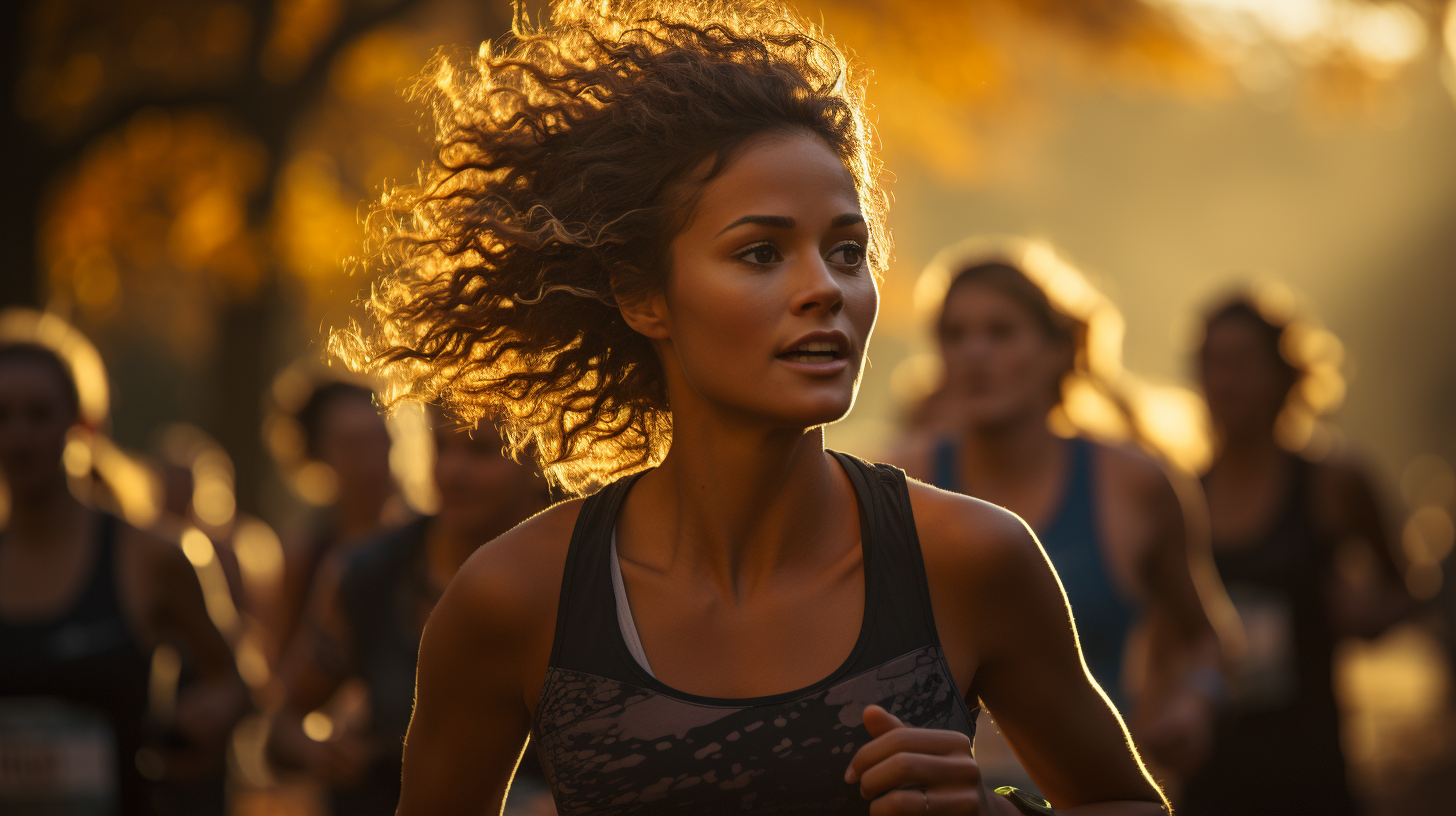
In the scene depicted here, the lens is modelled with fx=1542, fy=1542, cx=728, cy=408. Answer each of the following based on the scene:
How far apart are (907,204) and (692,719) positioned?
1493cm

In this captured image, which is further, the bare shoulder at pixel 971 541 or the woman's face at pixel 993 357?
the woman's face at pixel 993 357

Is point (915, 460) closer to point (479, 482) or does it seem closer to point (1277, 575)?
point (479, 482)

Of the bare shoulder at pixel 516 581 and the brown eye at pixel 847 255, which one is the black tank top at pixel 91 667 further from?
the brown eye at pixel 847 255

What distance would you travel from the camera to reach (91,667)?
15.6 feet

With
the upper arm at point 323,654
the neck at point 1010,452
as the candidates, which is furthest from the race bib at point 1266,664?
the upper arm at point 323,654

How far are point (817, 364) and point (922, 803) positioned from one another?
2.11 ft

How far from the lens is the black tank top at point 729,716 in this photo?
215 cm

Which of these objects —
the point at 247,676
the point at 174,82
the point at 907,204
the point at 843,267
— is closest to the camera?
the point at 843,267

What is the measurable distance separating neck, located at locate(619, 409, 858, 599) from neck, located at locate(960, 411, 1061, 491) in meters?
2.22

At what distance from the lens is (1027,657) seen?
7.61 feet

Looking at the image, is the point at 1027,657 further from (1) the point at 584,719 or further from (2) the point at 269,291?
(2) the point at 269,291

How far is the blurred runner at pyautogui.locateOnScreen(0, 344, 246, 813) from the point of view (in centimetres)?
475

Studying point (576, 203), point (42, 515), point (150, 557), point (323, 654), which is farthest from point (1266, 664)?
point (42, 515)

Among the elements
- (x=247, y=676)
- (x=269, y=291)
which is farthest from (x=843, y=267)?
(x=269, y=291)
